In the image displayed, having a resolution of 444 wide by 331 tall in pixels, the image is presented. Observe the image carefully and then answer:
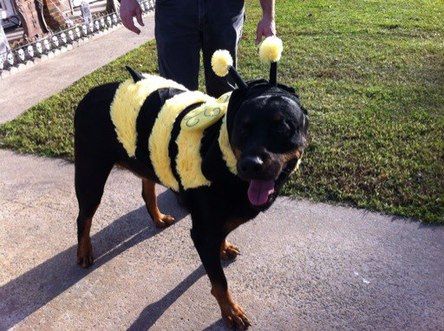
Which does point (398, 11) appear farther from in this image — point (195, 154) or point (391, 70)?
point (195, 154)

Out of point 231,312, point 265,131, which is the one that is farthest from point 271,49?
point 231,312

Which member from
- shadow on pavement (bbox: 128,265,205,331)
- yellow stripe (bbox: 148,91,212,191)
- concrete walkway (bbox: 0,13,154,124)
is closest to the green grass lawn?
concrete walkway (bbox: 0,13,154,124)

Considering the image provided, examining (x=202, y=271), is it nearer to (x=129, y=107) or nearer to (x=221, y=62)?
(x=129, y=107)

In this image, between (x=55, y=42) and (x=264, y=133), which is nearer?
(x=264, y=133)

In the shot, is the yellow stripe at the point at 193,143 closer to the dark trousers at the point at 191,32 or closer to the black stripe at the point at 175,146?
the black stripe at the point at 175,146

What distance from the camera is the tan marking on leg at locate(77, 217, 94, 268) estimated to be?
11.2ft

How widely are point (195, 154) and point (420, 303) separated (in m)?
1.68

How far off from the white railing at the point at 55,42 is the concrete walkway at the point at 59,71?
0.16 metres

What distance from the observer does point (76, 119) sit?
3.20 m

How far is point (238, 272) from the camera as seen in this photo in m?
3.35

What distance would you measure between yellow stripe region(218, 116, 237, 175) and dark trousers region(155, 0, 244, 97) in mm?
1376

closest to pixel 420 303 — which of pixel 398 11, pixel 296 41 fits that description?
pixel 296 41

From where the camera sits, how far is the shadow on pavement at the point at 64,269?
126 inches

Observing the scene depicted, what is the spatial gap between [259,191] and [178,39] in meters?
1.75
